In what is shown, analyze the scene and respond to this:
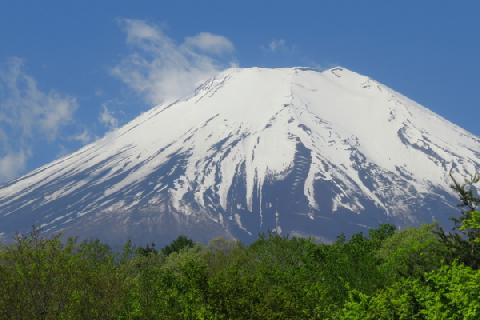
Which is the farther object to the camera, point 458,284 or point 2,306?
point 2,306

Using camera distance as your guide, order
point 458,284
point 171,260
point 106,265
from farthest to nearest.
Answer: point 171,260 → point 106,265 → point 458,284

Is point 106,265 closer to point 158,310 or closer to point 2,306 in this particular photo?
point 158,310

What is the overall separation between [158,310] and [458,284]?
43.6 ft

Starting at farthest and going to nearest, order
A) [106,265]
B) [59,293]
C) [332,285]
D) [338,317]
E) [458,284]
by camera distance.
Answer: [332,285] → [106,265] → [59,293] → [338,317] → [458,284]

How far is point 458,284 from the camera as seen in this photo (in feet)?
65.7

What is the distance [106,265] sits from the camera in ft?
A: 111

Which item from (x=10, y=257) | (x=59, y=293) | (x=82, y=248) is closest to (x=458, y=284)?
(x=59, y=293)

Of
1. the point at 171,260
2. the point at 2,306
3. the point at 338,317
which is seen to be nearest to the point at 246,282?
the point at 338,317

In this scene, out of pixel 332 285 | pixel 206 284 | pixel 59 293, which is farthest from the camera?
pixel 332 285

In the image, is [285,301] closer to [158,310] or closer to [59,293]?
[158,310]

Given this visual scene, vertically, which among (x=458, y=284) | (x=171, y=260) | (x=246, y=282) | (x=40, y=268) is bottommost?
(x=458, y=284)

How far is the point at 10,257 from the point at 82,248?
929 cm

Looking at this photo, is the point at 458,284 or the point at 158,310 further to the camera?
the point at 158,310

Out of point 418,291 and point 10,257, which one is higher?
point 10,257
